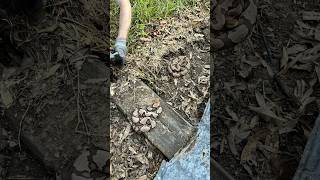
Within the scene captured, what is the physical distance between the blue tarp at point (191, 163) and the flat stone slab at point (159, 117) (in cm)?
7

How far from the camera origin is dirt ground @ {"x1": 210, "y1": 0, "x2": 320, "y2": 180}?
10.5 feet

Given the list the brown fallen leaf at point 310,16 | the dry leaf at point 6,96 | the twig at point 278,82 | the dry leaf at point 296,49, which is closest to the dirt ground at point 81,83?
the dry leaf at point 6,96

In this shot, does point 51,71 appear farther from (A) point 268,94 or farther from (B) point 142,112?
(A) point 268,94

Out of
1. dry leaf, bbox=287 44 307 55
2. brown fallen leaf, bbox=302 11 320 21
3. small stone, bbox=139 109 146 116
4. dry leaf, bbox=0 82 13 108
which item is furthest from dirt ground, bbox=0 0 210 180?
brown fallen leaf, bbox=302 11 320 21

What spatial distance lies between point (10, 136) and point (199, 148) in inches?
44.9

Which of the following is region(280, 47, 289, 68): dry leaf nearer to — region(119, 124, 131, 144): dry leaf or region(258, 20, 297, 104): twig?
region(258, 20, 297, 104): twig

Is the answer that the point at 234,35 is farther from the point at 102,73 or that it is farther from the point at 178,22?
the point at 102,73

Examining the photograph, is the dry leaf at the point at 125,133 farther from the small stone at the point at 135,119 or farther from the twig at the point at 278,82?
the twig at the point at 278,82

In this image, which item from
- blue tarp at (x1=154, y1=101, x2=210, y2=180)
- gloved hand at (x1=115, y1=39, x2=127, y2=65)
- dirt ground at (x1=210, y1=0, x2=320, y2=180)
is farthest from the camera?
gloved hand at (x1=115, y1=39, x2=127, y2=65)

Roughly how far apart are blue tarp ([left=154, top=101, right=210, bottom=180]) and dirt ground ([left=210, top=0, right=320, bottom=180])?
8 centimetres

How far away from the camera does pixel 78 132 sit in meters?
3.27

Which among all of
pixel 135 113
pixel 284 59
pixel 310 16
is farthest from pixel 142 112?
pixel 310 16

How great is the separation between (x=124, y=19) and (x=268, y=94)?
1.08m

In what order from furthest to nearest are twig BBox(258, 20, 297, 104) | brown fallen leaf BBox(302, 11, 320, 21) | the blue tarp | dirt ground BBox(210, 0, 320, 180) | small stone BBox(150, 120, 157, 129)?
brown fallen leaf BBox(302, 11, 320, 21) < twig BBox(258, 20, 297, 104) < small stone BBox(150, 120, 157, 129) < dirt ground BBox(210, 0, 320, 180) < the blue tarp
